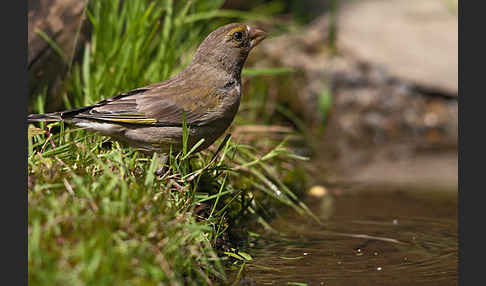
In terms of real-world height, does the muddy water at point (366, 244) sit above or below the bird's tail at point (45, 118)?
below

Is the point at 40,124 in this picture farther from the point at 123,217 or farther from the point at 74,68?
the point at 123,217

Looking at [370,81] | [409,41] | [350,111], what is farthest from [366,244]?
[409,41]

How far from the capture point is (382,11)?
942cm

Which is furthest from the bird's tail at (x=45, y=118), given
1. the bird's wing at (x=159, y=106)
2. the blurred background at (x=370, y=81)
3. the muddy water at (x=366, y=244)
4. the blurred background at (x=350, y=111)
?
the blurred background at (x=370, y=81)

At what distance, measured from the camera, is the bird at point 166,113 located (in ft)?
13.5

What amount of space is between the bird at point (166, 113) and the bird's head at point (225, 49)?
66mm

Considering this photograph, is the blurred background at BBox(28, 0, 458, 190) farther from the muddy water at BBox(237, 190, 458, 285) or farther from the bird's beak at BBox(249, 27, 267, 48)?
the bird's beak at BBox(249, 27, 267, 48)

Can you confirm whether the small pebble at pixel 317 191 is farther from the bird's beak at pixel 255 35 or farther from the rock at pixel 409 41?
the rock at pixel 409 41

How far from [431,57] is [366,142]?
1.46 metres

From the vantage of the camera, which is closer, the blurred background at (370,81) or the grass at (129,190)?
the grass at (129,190)

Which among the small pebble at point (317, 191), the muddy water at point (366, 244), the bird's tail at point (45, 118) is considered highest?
the bird's tail at point (45, 118)

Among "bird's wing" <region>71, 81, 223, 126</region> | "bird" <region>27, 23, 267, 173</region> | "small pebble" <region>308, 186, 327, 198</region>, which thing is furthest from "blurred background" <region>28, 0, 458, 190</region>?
"bird's wing" <region>71, 81, 223, 126</region>

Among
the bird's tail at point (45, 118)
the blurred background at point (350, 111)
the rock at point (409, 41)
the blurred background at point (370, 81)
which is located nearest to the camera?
the bird's tail at point (45, 118)

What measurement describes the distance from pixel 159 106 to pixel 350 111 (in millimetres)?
4788
